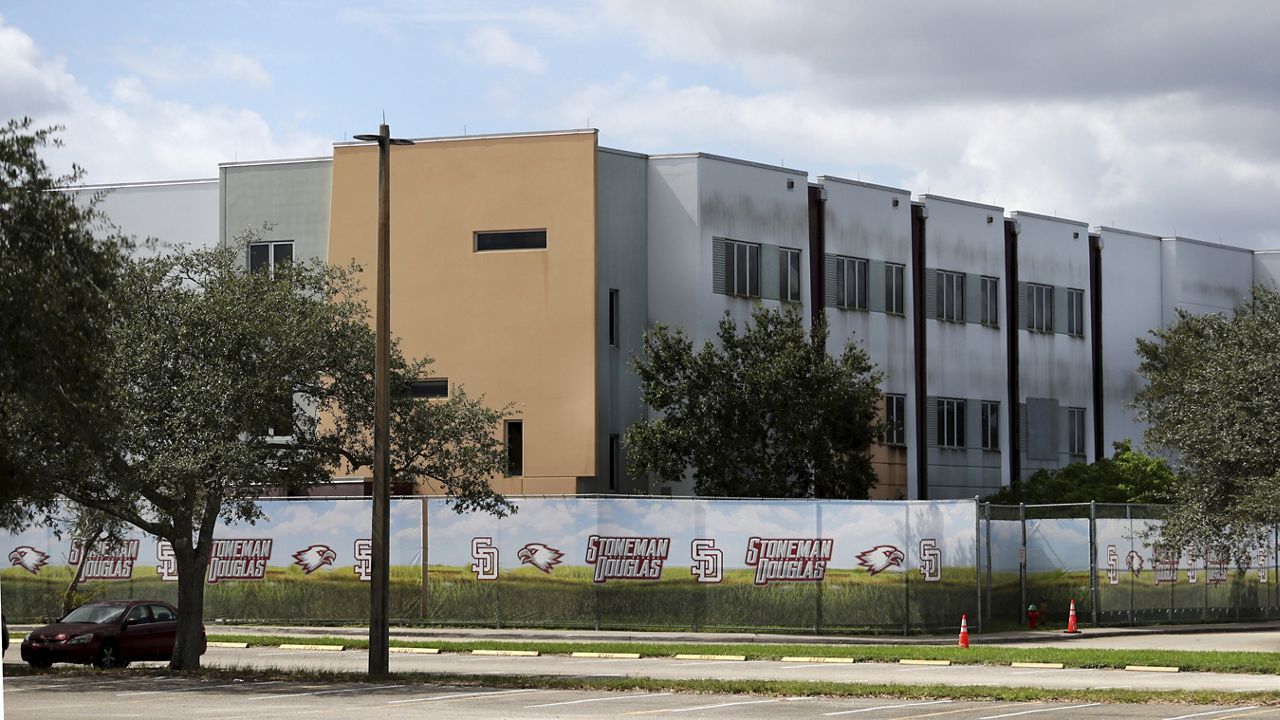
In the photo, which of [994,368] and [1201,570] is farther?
[994,368]

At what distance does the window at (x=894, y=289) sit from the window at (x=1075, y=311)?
914cm

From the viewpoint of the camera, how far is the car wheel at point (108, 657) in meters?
32.6

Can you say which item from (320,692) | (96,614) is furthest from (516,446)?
(320,692)

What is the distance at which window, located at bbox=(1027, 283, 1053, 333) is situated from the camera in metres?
63.8

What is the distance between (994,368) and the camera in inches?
2466

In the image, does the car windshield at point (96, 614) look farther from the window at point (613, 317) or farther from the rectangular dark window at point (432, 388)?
the window at point (613, 317)

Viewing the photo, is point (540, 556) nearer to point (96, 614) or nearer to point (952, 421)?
point (96, 614)

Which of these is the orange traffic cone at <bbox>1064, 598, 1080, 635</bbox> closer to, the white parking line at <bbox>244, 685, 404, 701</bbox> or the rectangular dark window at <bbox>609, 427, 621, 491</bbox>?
the rectangular dark window at <bbox>609, 427, 621, 491</bbox>

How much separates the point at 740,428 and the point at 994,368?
18.3 meters

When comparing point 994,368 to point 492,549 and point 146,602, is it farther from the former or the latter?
point 146,602

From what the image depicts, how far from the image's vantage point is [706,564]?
42188 millimetres

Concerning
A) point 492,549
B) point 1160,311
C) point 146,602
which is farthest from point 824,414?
point 1160,311

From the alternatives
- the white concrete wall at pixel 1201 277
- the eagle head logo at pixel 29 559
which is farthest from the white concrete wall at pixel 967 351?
the eagle head logo at pixel 29 559

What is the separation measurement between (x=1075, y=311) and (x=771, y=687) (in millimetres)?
42764
